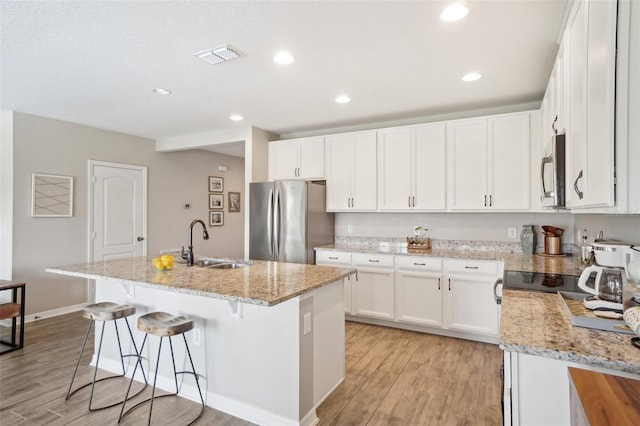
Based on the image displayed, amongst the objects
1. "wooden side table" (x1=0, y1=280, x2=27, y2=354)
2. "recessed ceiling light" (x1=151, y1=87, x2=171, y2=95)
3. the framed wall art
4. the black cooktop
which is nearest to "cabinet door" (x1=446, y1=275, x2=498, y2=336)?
the black cooktop

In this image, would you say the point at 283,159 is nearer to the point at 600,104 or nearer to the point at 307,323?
the point at 307,323

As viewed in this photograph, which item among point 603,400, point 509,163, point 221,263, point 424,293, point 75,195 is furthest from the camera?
point 75,195

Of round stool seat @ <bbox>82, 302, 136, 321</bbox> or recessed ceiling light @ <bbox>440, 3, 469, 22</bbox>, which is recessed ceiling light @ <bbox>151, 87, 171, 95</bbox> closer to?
round stool seat @ <bbox>82, 302, 136, 321</bbox>

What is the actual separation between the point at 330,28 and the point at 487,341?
126 inches

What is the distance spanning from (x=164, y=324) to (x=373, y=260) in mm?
2385

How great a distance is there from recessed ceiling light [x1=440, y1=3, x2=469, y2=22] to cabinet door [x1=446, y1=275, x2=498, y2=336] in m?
2.38

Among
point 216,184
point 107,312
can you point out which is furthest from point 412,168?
point 216,184

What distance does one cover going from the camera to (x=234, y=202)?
23.6ft

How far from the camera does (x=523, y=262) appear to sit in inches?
121

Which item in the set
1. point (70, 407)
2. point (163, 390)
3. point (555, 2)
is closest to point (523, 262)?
point (555, 2)

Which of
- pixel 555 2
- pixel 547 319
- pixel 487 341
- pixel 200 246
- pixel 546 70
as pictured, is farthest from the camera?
pixel 200 246

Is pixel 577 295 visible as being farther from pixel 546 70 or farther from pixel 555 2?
pixel 546 70

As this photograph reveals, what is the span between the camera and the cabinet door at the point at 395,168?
4062mm

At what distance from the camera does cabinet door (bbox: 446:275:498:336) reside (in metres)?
3.39
